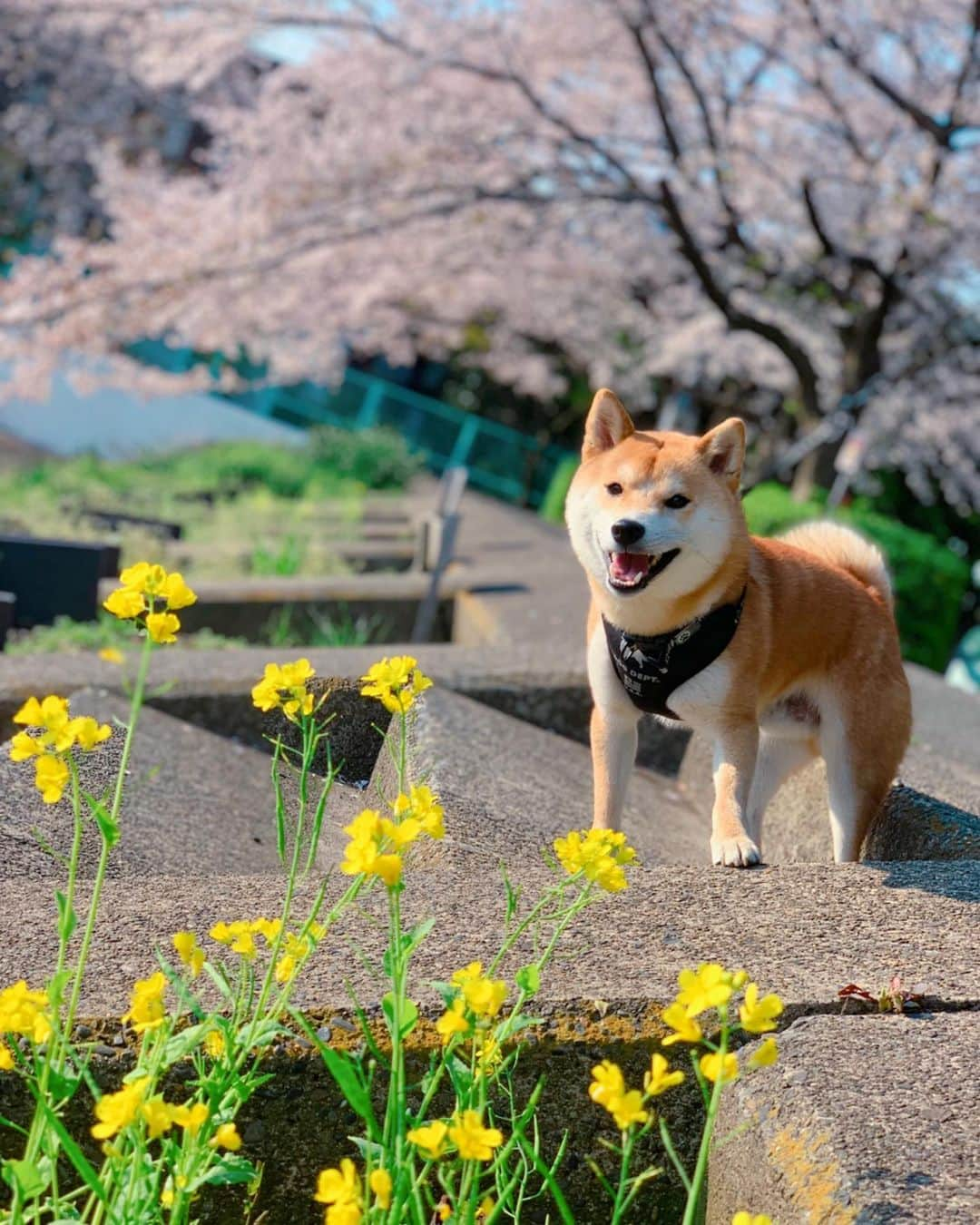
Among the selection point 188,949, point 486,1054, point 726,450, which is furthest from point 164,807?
point 486,1054

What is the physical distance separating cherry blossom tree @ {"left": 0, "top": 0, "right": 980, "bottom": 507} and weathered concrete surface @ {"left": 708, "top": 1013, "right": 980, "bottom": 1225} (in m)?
9.05

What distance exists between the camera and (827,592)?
367 centimetres

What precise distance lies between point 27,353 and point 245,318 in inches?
95.7

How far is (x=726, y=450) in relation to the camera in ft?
10.7

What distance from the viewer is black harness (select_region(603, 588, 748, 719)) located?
3.29 meters

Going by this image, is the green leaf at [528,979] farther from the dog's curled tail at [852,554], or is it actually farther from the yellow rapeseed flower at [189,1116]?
the dog's curled tail at [852,554]

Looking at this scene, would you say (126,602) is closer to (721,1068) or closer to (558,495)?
(721,1068)

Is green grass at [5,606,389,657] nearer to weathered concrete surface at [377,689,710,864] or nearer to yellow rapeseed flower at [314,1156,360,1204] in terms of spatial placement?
weathered concrete surface at [377,689,710,864]

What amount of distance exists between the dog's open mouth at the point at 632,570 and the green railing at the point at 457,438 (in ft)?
68.2

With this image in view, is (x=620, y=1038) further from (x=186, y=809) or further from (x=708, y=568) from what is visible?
(x=186, y=809)

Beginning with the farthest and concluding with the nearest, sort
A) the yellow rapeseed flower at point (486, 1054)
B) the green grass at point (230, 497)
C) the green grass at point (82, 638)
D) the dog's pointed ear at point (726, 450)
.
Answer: the green grass at point (230, 497) < the green grass at point (82, 638) < the dog's pointed ear at point (726, 450) < the yellow rapeseed flower at point (486, 1054)

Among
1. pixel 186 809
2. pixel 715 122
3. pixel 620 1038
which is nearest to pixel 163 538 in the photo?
pixel 715 122

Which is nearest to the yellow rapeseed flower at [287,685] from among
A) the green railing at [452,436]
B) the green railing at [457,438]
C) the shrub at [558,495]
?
the shrub at [558,495]

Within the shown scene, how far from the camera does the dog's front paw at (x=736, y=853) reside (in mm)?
3115
